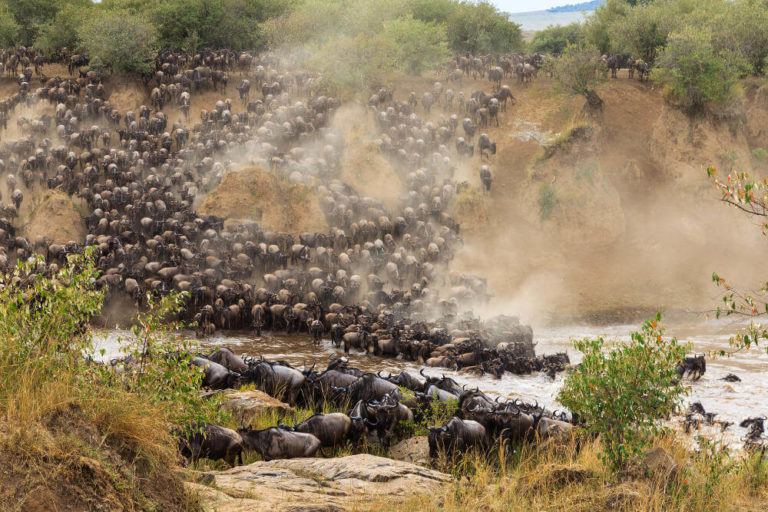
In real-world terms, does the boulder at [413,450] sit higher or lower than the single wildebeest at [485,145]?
lower

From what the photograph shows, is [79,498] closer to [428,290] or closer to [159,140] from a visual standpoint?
[428,290]

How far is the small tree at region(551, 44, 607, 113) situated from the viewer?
4212 centimetres

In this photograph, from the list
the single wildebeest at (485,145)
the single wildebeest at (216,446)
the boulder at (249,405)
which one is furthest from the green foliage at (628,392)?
the single wildebeest at (485,145)

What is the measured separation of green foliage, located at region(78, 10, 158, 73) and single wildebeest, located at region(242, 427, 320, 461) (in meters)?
38.4

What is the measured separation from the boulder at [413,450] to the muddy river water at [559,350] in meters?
5.67

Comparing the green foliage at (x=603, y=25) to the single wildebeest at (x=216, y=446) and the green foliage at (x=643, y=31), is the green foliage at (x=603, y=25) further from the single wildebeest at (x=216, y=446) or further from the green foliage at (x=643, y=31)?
the single wildebeest at (x=216, y=446)

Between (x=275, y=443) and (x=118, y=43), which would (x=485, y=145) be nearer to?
(x=118, y=43)

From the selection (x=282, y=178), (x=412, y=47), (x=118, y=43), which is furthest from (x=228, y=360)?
(x=412, y=47)

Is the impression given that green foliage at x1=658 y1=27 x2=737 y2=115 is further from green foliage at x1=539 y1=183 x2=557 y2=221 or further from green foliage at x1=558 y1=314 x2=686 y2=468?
green foliage at x1=558 y1=314 x2=686 y2=468

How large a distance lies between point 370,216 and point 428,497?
25.7 m

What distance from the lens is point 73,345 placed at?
8.89 metres

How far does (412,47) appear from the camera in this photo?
1858 inches

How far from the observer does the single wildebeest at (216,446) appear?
11.8 meters

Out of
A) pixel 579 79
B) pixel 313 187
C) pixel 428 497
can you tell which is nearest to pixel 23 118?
pixel 313 187
